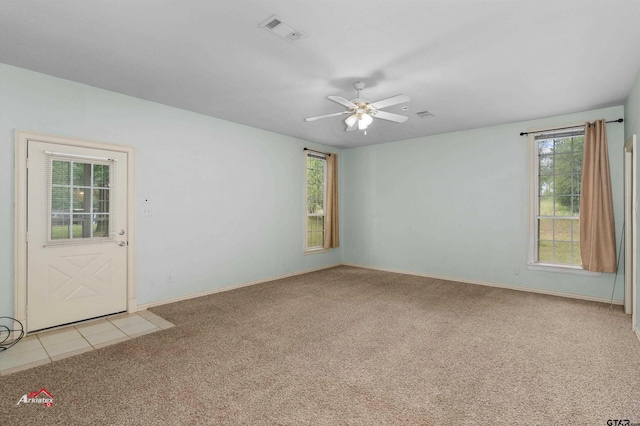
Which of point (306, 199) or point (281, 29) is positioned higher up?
point (281, 29)

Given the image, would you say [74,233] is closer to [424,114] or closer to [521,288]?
[424,114]

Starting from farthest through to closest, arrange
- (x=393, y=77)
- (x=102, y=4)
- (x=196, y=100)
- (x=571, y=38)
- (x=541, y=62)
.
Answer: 1. (x=196, y=100)
2. (x=393, y=77)
3. (x=541, y=62)
4. (x=571, y=38)
5. (x=102, y=4)

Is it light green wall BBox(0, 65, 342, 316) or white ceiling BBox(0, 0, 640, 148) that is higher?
white ceiling BBox(0, 0, 640, 148)

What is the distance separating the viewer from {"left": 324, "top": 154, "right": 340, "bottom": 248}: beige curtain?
23.8ft

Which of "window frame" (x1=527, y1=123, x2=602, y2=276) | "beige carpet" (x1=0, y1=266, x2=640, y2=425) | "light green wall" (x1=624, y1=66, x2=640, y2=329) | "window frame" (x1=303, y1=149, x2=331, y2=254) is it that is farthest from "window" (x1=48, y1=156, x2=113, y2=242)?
"window frame" (x1=527, y1=123, x2=602, y2=276)

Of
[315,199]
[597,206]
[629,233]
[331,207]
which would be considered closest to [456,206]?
[597,206]

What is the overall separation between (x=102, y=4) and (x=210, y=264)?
3629 millimetres

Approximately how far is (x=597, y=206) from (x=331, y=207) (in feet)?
15.0

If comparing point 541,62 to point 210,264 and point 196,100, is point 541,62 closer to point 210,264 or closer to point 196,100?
point 196,100

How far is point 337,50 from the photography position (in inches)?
117

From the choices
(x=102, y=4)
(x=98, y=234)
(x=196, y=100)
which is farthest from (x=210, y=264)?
(x=102, y=4)

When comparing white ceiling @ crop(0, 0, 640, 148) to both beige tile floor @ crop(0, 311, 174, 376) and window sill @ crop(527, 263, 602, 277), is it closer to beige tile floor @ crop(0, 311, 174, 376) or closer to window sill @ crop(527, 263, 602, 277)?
window sill @ crop(527, 263, 602, 277)

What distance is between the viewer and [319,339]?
3.33 metres

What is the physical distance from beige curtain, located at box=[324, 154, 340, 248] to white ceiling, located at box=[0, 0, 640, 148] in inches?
109
